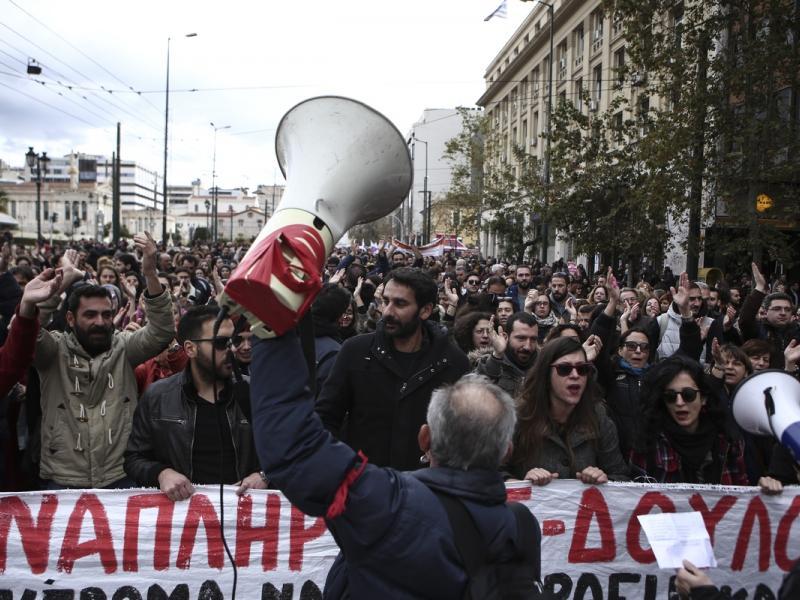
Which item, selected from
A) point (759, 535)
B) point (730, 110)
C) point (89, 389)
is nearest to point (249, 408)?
point (89, 389)

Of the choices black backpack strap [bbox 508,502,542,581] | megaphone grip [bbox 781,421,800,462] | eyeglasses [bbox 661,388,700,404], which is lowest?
black backpack strap [bbox 508,502,542,581]

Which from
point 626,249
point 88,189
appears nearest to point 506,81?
point 626,249

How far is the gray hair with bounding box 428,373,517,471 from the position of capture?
1811 millimetres

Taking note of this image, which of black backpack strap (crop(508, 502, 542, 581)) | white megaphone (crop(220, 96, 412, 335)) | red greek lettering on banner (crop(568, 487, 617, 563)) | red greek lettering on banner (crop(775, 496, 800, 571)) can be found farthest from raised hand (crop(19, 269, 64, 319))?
red greek lettering on banner (crop(775, 496, 800, 571))

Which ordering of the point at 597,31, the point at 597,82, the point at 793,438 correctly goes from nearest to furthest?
the point at 793,438, the point at 597,31, the point at 597,82

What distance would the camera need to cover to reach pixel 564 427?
352cm

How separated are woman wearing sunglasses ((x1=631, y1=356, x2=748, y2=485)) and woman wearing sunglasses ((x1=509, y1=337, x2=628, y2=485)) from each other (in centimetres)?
19

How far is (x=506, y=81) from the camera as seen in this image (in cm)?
4972

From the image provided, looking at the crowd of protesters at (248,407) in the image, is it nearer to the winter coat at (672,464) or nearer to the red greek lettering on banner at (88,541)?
the winter coat at (672,464)

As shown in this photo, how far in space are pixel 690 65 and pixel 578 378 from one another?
13.5m

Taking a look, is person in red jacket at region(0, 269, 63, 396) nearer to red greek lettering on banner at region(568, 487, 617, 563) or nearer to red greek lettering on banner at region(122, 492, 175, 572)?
red greek lettering on banner at region(122, 492, 175, 572)

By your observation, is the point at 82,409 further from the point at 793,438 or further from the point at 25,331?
the point at 793,438

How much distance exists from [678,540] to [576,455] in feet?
2.44

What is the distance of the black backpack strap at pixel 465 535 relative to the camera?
172 cm
